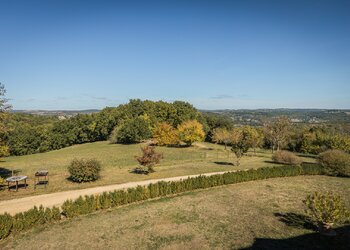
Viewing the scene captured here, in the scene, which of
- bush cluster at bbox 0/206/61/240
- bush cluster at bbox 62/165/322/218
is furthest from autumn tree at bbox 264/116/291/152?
bush cluster at bbox 0/206/61/240

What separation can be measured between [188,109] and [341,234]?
6138 cm

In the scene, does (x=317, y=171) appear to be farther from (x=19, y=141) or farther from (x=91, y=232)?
(x=19, y=141)

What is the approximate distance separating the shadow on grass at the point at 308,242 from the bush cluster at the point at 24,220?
11.5 m

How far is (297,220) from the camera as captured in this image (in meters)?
16.5

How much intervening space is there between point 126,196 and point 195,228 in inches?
264

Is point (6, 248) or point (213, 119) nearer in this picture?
point (6, 248)

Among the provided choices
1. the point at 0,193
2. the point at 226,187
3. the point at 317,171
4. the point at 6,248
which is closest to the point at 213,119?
the point at 317,171

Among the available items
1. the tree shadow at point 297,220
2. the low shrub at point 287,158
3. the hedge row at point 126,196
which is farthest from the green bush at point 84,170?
the low shrub at point 287,158

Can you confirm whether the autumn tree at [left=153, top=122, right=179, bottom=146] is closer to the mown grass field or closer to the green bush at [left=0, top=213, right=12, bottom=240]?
the mown grass field

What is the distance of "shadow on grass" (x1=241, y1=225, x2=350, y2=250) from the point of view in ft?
43.1

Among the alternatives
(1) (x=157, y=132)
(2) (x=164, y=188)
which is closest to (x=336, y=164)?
(2) (x=164, y=188)

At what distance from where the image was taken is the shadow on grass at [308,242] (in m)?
13.1

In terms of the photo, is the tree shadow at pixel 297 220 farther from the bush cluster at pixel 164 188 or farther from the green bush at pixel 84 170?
the green bush at pixel 84 170

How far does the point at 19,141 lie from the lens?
214ft
